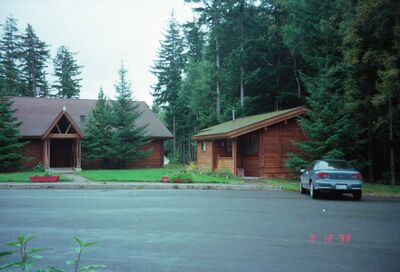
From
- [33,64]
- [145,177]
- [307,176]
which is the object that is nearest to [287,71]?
[145,177]

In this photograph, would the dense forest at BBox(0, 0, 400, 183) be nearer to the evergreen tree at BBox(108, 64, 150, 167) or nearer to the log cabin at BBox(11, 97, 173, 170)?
the log cabin at BBox(11, 97, 173, 170)

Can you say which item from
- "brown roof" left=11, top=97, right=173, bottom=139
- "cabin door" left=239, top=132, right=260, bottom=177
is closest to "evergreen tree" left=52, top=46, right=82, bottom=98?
"brown roof" left=11, top=97, right=173, bottom=139

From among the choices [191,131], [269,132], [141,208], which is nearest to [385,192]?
[269,132]

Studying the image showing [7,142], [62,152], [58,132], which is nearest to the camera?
[7,142]

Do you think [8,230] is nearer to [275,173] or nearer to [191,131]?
[275,173]

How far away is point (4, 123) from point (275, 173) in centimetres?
2055

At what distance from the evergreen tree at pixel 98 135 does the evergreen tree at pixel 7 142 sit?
5432mm

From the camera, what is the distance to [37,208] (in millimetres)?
11938

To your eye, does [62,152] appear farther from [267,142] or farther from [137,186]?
[267,142]

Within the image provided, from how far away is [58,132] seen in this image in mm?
32031

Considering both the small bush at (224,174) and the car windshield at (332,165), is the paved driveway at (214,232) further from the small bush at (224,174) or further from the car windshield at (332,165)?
the small bush at (224,174)

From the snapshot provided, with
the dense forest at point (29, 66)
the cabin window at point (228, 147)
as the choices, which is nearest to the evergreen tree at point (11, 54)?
the dense forest at point (29, 66)

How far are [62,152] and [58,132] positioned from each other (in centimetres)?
305
